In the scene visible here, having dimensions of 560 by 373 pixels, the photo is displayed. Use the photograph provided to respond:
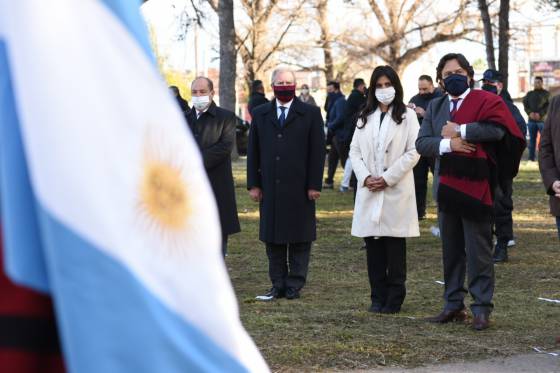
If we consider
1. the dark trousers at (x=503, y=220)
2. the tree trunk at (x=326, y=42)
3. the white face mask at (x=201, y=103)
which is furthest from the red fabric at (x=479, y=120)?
the tree trunk at (x=326, y=42)

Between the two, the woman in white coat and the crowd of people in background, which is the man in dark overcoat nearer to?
the crowd of people in background

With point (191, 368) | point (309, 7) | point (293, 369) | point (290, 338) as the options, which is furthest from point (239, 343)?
point (309, 7)

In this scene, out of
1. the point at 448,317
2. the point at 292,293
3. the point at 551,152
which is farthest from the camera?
the point at 292,293

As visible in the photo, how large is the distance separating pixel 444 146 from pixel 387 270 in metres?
1.55

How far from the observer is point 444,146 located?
25.7 ft

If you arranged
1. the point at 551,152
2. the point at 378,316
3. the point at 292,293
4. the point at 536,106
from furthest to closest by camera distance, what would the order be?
the point at 536,106 → the point at 292,293 → the point at 378,316 → the point at 551,152

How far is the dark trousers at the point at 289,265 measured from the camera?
9.84 m

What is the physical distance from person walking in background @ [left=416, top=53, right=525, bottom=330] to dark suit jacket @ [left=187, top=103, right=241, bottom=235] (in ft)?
7.52

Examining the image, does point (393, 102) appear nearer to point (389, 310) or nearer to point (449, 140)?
point (449, 140)

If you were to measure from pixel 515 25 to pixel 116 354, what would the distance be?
138 feet

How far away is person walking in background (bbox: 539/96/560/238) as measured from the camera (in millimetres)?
7574

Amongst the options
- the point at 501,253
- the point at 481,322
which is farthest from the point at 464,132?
the point at 501,253

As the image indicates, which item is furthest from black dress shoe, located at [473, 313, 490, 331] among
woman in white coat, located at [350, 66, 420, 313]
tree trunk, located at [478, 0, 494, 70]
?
tree trunk, located at [478, 0, 494, 70]

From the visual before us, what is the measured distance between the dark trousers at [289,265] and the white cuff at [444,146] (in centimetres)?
238
